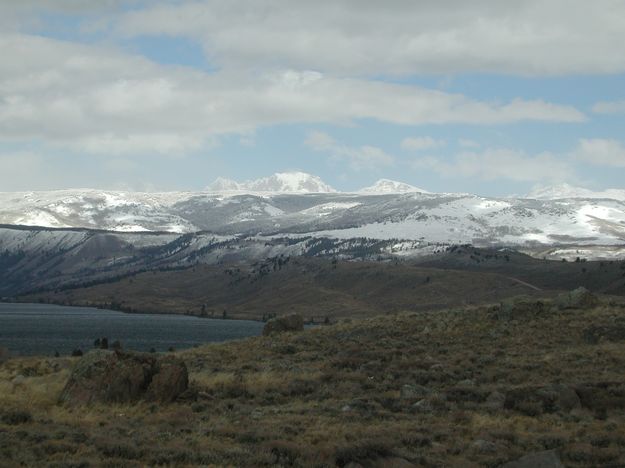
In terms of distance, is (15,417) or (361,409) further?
(361,409)

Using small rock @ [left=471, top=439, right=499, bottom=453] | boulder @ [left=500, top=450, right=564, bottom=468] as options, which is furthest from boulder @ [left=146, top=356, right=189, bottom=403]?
boulder @ [left=500, top=450, right=564, bottom=468]

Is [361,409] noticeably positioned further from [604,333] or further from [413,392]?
[604,333]

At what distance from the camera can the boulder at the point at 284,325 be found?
5594cm

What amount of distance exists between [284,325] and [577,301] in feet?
61.5

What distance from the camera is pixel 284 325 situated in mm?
56156

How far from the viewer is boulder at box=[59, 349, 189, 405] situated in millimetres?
25109

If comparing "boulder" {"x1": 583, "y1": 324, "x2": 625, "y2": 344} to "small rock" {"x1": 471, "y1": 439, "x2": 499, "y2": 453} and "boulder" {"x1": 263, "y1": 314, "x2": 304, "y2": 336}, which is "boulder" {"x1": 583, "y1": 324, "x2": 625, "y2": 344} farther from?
"small rock" {"x1": 471, "y1": 439, "x2": 499, "y2": 453}

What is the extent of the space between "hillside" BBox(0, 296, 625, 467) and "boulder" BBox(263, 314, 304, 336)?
36.3ft

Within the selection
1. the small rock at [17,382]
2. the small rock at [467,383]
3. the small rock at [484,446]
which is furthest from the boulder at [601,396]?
the small rock at [17,382]

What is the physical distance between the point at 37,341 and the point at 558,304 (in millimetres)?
73995

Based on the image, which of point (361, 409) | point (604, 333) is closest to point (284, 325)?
point (604, 333)

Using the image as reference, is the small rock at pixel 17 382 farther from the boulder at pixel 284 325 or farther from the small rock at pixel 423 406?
the boulder at pixel 284 325

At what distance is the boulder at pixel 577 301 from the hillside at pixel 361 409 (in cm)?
769

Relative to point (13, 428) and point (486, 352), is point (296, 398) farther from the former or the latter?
point (486, 352)
